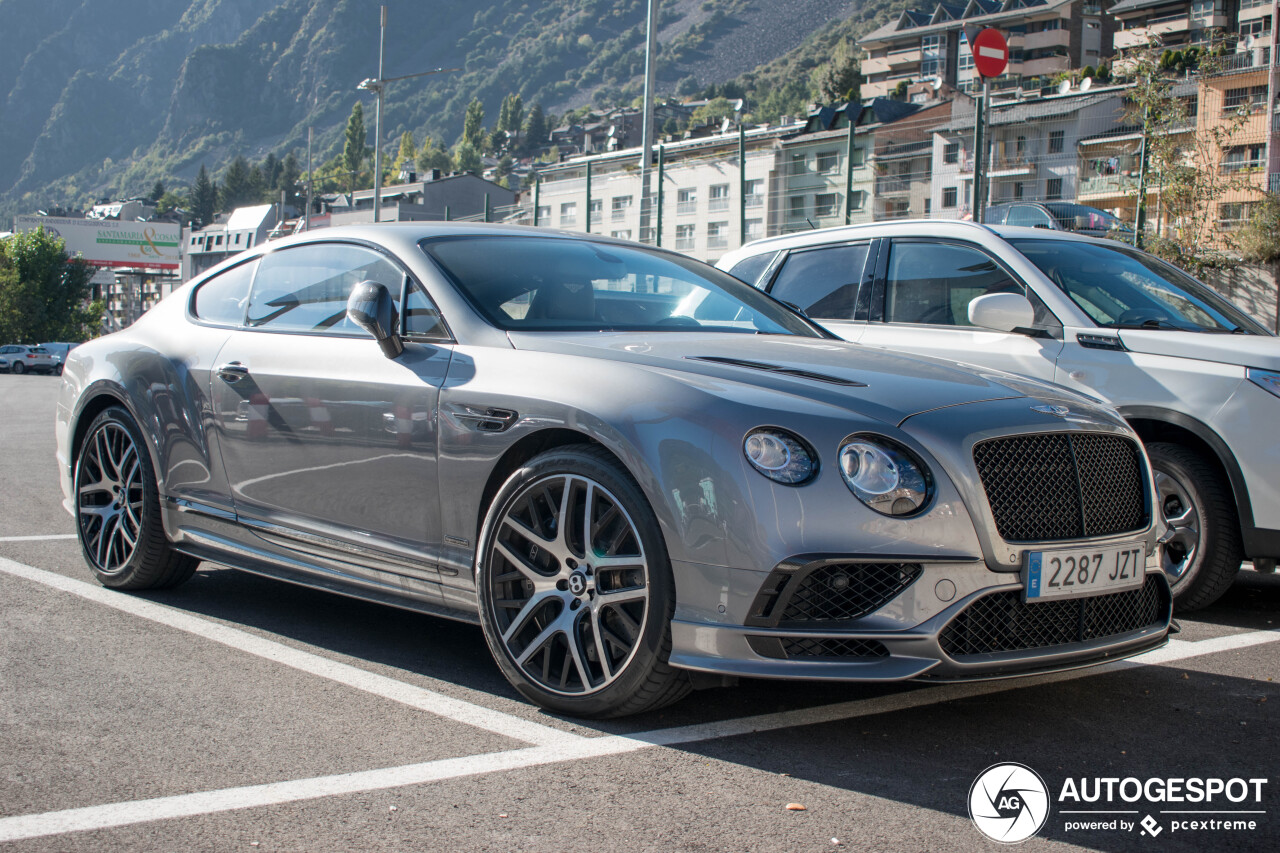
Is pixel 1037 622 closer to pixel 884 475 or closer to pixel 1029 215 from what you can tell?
pixel 884 475

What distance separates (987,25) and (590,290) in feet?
398

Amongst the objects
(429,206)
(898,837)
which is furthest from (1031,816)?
(429,206)

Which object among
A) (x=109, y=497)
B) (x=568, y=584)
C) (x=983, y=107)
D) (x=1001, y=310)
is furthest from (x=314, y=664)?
(x=983, y=107)

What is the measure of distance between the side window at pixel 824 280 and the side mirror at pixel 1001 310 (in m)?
1.21

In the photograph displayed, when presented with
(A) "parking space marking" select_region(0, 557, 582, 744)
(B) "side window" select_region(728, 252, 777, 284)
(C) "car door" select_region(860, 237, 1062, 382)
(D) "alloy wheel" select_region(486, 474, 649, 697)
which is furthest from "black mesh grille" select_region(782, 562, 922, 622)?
(B) "side window" select_region(728, 252, 777, 284)

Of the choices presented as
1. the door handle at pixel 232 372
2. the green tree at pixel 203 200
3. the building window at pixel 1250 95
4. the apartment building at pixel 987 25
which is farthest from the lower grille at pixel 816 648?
the green tree at pixel 203 200

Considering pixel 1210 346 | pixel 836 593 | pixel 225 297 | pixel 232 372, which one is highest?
pixel 225 297

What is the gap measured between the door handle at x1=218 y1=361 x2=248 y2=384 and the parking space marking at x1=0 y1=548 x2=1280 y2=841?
6.70ft

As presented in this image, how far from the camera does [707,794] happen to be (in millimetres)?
2957

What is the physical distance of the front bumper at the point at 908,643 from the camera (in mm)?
3180

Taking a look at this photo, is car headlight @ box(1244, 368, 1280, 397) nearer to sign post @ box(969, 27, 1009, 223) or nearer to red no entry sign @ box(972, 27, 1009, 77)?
sign post @ box(969, 27, 1009, 223)

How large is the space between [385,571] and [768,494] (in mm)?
1516

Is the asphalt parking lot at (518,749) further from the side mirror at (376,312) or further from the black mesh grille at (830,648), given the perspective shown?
the side mirror at (376,312)

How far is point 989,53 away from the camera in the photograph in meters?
13.5
